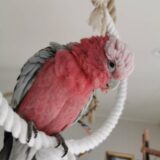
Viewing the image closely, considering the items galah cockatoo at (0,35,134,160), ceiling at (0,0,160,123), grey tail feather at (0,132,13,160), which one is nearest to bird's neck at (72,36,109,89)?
galah cockatoo at (0,35,134,160)

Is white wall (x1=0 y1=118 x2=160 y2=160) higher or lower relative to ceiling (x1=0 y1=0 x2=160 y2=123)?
lower

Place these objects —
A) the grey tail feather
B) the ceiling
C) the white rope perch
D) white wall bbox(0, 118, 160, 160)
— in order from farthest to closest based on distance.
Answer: white wall bbox(0, 118, 160, 160) → the ceiling → the grey tail feather → the white rope perch

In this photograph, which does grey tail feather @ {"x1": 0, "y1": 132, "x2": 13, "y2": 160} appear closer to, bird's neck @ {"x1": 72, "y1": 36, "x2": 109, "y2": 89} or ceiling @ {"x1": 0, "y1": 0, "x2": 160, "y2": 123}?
bird's neck @ {"x1": 72, "y1": 36, "x2": 109, "y2": 89}

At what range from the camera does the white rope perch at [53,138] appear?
18.8 inches

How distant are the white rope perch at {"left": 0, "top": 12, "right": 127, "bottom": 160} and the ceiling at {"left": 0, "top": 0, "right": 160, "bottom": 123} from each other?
44 centimetres

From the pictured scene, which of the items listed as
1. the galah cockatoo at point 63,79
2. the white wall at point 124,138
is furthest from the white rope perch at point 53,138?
the white wall at point 124,138

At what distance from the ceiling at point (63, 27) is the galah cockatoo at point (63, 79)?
50 cm

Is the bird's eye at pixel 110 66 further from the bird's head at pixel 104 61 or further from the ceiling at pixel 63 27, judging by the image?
the ceiling at pixel 63 27

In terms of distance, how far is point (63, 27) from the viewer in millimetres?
1195

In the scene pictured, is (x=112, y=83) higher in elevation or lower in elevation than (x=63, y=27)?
lower

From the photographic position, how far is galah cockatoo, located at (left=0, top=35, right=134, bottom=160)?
55 centimetres

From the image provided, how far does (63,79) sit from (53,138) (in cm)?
12

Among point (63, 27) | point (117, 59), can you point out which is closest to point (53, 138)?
point (117, 59)

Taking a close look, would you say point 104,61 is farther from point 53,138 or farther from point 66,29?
point 66,29
